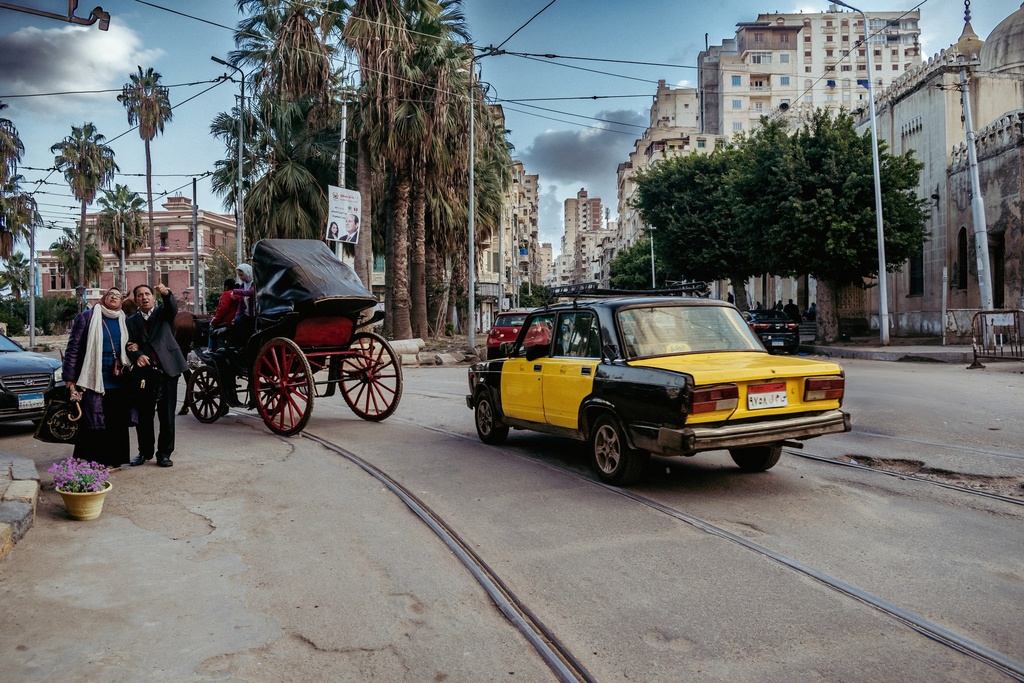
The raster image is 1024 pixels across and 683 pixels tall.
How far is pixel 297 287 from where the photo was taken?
9.87 meters

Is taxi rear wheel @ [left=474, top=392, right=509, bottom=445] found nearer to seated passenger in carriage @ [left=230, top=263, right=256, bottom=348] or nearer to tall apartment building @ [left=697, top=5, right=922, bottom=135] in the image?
seated passenger in carriage @ [left=230, top=263, right=256, bottom=348]

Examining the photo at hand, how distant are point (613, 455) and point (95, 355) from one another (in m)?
4.68

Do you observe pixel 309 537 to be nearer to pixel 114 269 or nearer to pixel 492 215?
pixel 492 215

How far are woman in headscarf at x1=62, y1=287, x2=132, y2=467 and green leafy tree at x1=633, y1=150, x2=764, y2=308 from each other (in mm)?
40365

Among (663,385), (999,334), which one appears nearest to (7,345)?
(663,385)

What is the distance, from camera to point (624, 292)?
822cm

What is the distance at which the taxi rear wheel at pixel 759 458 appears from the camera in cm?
734

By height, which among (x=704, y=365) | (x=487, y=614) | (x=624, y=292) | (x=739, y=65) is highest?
(x=739, y=65)

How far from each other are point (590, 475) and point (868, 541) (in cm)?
270

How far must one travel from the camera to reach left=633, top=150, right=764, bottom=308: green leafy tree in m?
45.6

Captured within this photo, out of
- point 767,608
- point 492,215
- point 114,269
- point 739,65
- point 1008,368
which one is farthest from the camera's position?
point 739,65

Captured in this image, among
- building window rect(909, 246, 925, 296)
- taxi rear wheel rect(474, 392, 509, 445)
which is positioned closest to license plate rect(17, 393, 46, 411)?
taxi rear wheel rect(474, 392, 509, 445)

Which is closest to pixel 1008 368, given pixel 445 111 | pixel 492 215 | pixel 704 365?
pixel 704 365

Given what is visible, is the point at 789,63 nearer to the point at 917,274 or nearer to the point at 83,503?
the point at 917,274
